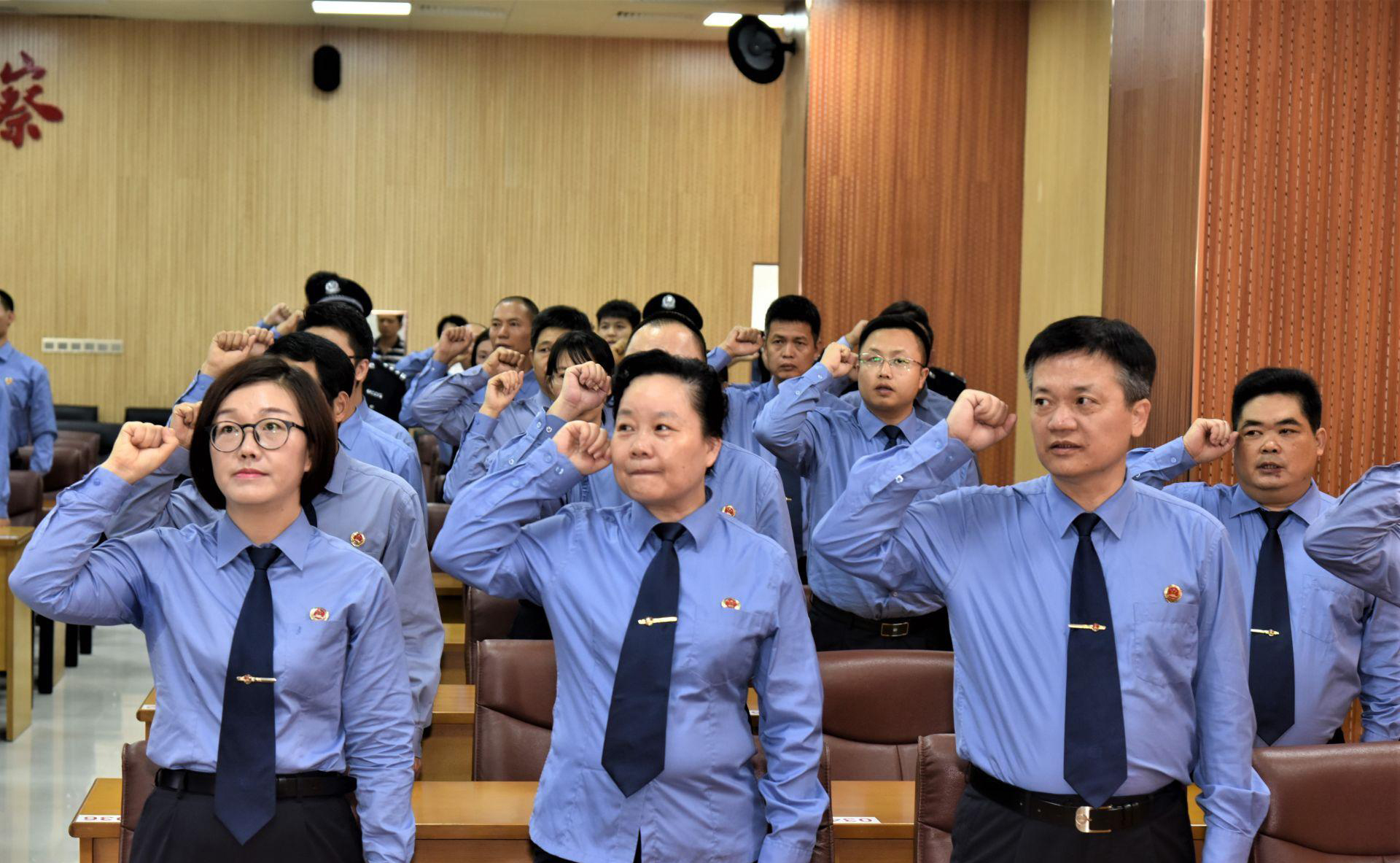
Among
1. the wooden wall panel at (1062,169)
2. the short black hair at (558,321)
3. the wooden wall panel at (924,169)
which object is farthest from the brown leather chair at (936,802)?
the wooden wall panel at (924,169)

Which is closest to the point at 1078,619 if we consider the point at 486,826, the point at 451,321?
the point at 486,826

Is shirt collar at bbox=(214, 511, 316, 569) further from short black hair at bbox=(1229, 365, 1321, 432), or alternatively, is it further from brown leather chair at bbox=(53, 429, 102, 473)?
brown leather chair at bbox=(53, 429, 102, 473)

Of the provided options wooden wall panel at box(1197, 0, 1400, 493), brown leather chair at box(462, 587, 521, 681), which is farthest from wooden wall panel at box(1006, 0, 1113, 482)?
brown leather chair at box(462, 587, 521, 681)

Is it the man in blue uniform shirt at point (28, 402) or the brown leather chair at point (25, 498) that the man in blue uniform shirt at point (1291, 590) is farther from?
the man in blue uniform shirt at point (28, 402)

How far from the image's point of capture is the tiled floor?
185 inches

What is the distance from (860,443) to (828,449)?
0.37 feet

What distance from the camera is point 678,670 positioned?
2.34 meters

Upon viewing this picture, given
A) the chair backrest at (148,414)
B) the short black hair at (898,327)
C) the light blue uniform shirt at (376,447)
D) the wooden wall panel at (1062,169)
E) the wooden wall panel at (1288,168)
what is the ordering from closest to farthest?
1. the light blue uniform shirt at (376,447)
2. the wooden wall panel at (1288,168)
3. the short black hair at (898,327)
4. the wooden wall panel at (1062,169)
5. the chair backrest at (148,414)

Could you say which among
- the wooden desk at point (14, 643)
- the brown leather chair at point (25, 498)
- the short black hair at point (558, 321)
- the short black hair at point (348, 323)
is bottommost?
the wooden desk at point (14, 643)

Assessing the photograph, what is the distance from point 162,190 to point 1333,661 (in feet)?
35.0

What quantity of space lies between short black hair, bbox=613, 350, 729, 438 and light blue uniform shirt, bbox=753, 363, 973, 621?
1310 mm

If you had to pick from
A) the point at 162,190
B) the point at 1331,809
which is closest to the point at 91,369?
the point at 162,190

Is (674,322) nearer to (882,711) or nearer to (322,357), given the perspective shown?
(322,357)

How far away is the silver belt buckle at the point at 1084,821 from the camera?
229 centimetres
